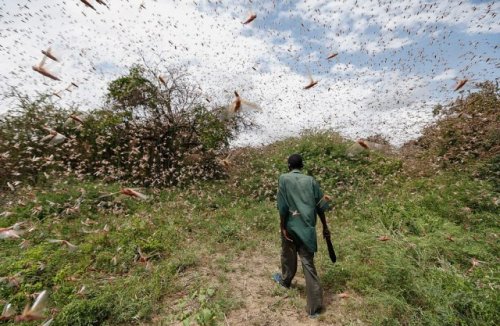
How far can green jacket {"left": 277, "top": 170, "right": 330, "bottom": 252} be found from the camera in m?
3.47

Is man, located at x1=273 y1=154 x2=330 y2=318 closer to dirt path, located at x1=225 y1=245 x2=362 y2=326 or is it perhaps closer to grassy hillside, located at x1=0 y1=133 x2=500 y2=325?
dirt path, located at x1=225 y1=245 x2=362 y2=326

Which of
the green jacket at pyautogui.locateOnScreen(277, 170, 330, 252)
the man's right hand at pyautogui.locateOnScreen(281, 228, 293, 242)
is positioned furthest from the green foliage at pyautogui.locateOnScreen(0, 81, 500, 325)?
the green jacket at pyautogui.locateOnScreen(277, 170, 330, 252)

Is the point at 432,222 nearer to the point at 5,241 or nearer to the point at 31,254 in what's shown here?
the point at 31,254

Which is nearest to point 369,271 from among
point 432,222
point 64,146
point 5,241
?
point 432,222

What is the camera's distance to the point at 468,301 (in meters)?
2.76

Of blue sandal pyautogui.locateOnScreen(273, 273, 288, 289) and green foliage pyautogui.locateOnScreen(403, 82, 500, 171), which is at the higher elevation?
green foliage pyautogui.locateOnScreen(403, 82, 500, 171)

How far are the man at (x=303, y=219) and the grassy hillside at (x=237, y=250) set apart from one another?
401 mm

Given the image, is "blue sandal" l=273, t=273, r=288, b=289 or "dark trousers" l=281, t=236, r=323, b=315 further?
"blue sandal" l=273, t=273, r=288, b=289

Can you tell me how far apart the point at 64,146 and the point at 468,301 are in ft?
34.5

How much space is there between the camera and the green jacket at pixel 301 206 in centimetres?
→ 347

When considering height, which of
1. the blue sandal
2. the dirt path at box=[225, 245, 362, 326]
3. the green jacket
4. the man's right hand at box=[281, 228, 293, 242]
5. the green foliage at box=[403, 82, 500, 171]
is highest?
the green foliage at box=[403, 82, 500, 171]

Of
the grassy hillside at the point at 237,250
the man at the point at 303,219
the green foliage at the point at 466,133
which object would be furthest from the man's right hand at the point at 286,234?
the green foliage at the point at 466,133

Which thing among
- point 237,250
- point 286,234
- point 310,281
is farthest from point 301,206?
point 237,250

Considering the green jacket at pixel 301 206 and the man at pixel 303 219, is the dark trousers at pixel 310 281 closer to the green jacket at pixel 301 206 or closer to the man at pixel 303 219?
the man at pixel 303 219
